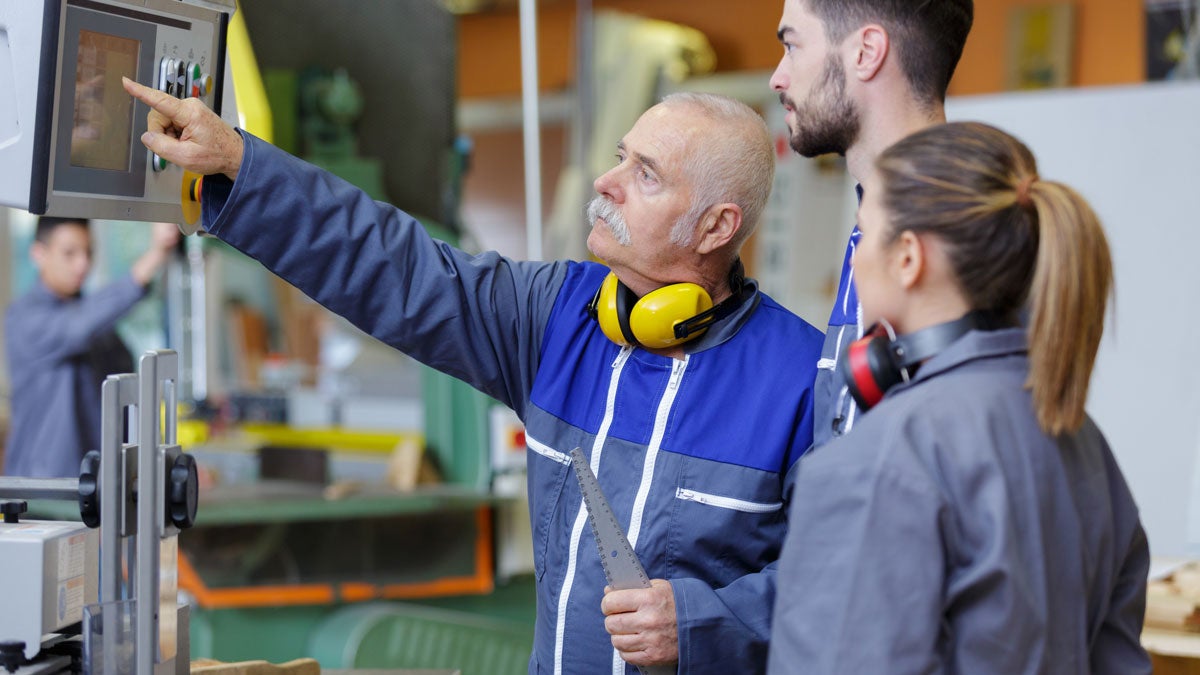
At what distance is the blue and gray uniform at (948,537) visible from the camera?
3.18 ft

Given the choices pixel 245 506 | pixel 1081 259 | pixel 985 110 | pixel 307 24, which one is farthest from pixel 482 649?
pixel 1081 259

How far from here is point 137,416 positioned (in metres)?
1.26

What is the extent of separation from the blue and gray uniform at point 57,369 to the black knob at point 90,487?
2.30 meters

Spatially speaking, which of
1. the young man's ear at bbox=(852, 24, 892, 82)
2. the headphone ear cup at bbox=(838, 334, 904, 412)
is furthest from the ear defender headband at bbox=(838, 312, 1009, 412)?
the young man's ear at bbox=(852, 24, 892, 82)

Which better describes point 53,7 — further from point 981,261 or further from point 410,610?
point 410,610

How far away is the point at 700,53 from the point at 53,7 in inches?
201

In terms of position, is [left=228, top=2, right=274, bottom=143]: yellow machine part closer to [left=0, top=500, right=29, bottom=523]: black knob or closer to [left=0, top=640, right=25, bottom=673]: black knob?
[left=0, top=500, right=29, bottom=523]: black knob

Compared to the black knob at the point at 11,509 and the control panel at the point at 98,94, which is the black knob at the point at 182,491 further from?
the control panel at the point at 98,94

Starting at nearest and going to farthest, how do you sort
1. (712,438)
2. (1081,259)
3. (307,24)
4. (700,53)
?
(1081,259) < (712,438) < (307,24) < (700,53)

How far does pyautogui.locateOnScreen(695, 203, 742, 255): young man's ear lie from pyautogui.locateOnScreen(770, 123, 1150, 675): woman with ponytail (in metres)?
0.43

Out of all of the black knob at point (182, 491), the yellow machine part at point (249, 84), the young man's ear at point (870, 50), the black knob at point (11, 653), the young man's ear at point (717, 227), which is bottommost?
the black knob at point (11, 653)

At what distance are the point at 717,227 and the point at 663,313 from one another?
171 mm

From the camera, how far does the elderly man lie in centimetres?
138

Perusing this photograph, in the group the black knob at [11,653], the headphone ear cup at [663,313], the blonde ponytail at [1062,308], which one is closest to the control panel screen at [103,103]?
the black knob at [11,653]
